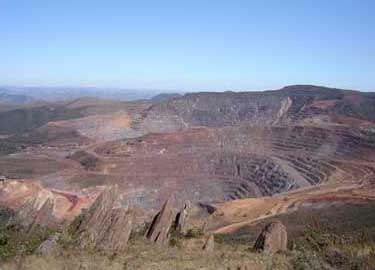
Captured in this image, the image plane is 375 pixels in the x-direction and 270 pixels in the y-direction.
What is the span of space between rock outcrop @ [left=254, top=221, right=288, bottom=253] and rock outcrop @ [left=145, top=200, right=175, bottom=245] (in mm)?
2798

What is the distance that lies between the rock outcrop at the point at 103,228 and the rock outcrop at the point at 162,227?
0.94m

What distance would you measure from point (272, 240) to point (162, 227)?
3910 millimetres

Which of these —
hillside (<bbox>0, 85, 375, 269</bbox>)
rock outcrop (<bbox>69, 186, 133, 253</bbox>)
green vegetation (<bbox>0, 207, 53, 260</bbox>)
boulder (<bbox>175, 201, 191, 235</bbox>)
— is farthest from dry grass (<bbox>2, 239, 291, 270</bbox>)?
hillside (<bbox>0, 85, 375, 269</bbox>)

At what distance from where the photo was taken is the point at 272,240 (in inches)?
629

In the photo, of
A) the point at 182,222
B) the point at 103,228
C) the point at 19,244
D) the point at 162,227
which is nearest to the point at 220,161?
the point at 182,222

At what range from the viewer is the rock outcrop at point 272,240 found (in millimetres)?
15617

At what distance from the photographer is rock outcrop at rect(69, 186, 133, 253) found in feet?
50.3

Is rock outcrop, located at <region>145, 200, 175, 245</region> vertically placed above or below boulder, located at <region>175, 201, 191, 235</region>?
above

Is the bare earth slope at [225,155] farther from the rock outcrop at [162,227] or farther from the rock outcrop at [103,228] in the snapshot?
the rock outcrop at [103,228]

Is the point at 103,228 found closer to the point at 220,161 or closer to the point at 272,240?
the point at 272,240

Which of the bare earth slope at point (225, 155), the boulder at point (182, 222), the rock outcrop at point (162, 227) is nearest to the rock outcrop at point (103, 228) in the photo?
the rock outcrop at point (162, 227)

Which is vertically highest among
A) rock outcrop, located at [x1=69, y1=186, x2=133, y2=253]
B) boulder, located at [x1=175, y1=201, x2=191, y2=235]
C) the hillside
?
rock outcrop, located at [x1=69, y1=186, x2=133, y2=253]

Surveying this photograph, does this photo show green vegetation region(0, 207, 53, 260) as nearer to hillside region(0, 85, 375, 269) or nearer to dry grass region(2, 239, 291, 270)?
dry grass region(2, 239, 291, 270)

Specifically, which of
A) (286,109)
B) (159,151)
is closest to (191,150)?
(159,151)
